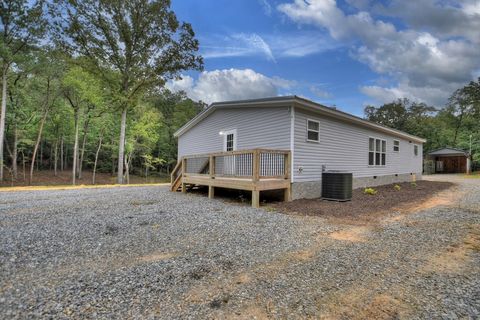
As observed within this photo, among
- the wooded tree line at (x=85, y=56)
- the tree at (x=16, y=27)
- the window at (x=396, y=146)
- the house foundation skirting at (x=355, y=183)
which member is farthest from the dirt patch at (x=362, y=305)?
the tree at (x=16, y=27)

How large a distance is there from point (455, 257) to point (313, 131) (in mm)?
5874

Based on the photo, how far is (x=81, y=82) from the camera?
1683cm

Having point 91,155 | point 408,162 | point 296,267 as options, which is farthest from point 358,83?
point 91,155

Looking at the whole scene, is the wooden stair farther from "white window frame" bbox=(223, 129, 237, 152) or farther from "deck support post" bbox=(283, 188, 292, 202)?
"deck support post" bbox=(283, 188, 292, 202)

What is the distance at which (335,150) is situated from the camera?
988 cm

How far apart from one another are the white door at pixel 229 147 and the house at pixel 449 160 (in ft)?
98.4

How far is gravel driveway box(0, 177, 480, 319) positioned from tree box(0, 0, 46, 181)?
553 inches

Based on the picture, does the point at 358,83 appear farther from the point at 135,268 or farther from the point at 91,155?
the point at 91,155

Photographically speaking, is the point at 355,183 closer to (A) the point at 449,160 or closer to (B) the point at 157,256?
(B) the point at 157,256

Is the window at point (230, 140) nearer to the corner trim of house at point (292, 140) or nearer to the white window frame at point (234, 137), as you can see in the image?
the white window frame at point (234, 137)

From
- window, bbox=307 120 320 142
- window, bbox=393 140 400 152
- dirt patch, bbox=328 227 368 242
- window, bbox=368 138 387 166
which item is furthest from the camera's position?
window, bbox=393 140 400 152

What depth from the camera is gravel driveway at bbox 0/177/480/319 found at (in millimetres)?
2184

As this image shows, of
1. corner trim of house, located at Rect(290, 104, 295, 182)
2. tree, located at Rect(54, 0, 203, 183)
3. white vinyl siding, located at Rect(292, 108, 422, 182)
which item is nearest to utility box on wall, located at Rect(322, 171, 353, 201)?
white vinyl siding, located at Rect(292, 108, 422, 182)

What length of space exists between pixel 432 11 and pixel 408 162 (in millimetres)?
9500
